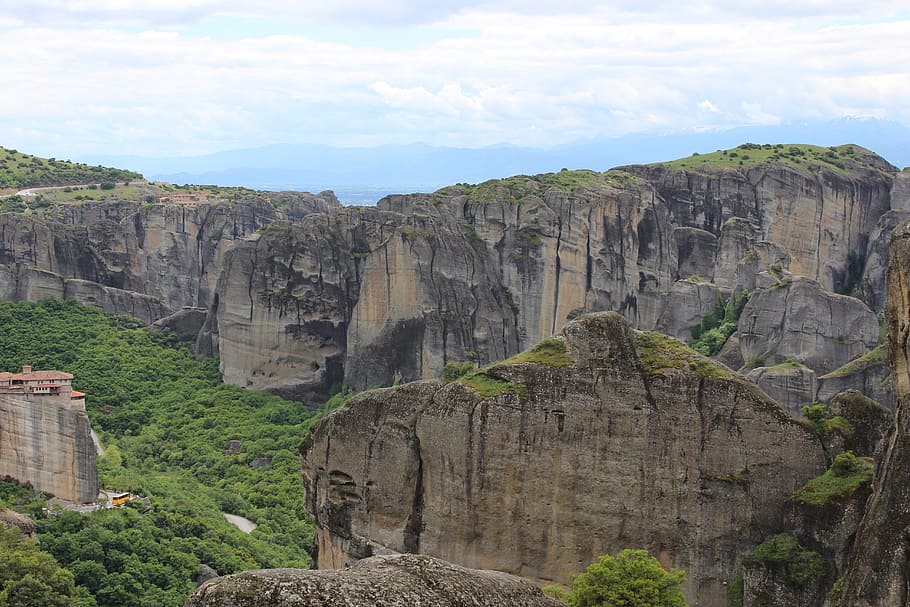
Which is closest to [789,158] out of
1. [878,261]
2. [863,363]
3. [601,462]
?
[878,261]

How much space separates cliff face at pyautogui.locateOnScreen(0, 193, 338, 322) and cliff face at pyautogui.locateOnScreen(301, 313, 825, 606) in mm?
56311

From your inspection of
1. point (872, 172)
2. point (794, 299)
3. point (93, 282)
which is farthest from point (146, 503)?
point (872, 172)

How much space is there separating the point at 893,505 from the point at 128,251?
76.0 metres

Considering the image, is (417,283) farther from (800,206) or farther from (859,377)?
(800,206)

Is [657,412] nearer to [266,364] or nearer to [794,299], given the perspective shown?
[794,299]

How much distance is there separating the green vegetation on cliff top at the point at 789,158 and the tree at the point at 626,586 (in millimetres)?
65020

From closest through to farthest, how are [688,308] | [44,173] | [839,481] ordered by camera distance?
1. [839,481]
2. [688,308]
3. [44,173]

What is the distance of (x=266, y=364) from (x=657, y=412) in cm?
4604

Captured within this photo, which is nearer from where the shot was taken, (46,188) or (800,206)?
(800,206)

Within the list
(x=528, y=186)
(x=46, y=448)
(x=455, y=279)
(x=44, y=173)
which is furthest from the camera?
(x=44, y=173)

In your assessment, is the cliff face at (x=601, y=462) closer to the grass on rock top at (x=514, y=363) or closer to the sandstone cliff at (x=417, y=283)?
the grass on rock top at (x=514, y=363)

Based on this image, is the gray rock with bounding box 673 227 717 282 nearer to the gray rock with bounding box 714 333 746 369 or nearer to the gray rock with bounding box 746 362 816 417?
the gray rock with bounding box 714 333 746 369

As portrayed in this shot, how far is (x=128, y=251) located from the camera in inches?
3757

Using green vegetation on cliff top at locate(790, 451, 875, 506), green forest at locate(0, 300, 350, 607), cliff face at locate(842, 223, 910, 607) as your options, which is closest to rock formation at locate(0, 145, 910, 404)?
green forest at locate(0, 300, 350, 607)
